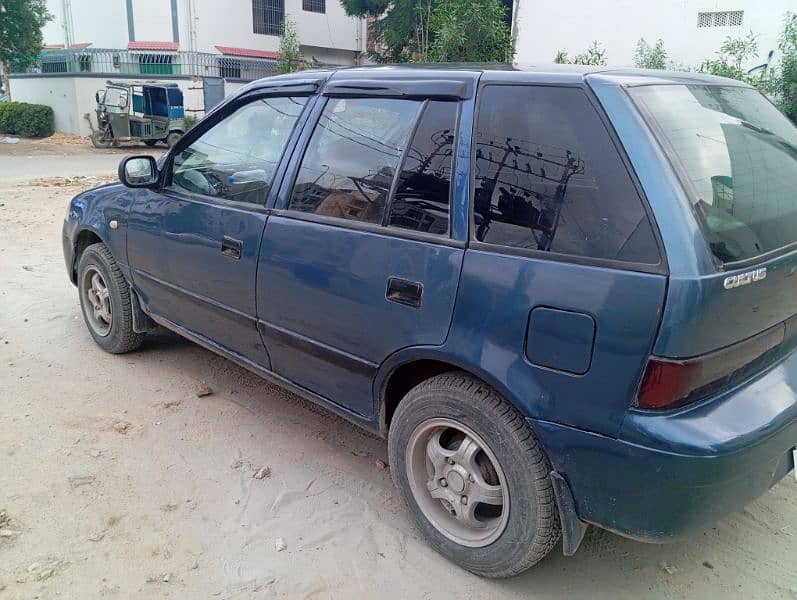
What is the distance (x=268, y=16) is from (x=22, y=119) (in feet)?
41.9

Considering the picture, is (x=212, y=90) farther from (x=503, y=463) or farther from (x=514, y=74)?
(x=503, y=463)

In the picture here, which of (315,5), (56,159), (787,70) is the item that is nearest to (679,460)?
(787,70)

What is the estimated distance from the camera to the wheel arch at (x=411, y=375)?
88.4 inches

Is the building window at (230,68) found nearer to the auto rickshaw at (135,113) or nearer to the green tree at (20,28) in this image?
the auto rickshaw at (135,113)

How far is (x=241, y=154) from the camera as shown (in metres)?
3.41

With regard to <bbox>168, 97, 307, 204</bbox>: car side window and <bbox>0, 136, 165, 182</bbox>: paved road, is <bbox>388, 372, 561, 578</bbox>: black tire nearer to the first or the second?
<bbox>168, 97, 307, 204</bbox>: car side window

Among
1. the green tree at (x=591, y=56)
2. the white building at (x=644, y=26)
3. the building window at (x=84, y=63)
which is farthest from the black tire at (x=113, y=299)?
the building window at (x=84, y=63)

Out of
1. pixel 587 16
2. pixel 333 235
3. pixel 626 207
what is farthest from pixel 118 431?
pixel 587 16

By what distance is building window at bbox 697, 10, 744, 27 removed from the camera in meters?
15.2

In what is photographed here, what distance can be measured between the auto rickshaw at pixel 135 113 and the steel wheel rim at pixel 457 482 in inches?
853

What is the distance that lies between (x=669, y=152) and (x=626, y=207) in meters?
0.23

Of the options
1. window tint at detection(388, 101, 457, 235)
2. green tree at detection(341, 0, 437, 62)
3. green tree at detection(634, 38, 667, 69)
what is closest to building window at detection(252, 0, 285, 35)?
green tree at detection(341, 0, 437, 62)

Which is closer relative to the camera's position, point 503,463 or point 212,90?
point 503,463

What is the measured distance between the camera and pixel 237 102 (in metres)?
3.46
